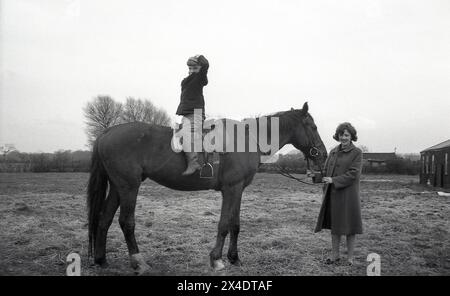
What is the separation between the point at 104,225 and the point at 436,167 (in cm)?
2620

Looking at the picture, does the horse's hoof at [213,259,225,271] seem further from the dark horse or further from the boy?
the boy

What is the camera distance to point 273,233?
8.14m

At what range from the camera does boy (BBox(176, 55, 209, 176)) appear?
211 inches

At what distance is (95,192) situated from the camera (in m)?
5.62

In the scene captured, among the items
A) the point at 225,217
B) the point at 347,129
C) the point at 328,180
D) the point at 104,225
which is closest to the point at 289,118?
the point at 347,129

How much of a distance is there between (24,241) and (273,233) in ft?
18.0

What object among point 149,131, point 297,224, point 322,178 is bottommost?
point 297,224

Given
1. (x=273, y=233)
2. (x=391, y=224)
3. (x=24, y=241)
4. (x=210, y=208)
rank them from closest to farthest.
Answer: (x=24, y=241) → (x=273, y=233) → (x=391, y=224) → (x=210, y=208)

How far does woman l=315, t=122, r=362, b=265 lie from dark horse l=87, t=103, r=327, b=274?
1.41 metres

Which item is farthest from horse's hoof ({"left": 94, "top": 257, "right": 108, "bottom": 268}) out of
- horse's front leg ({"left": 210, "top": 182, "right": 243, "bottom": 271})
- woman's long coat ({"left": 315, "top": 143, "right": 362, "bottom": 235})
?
woman's long coat ({"left": 315, "top": 143, "right": 362, "bottom": 235})

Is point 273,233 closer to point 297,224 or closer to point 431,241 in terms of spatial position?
point 297,224

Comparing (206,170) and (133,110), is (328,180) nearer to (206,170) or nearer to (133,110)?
(206,170)

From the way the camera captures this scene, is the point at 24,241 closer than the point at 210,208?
Yes
